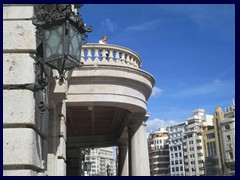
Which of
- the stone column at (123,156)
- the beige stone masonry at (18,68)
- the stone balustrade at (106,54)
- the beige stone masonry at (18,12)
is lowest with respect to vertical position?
the stone column at (123,156)

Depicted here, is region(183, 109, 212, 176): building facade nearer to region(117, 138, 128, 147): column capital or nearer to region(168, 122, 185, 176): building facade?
region(168, 122, 185, 176): building facade

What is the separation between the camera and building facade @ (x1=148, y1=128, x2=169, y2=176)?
105688mm

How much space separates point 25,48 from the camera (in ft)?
11.6

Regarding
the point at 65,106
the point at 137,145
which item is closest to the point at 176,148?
the point at 137,145

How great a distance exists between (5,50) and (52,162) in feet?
8.54

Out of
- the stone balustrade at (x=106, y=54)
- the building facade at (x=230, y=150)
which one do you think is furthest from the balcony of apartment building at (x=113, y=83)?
the building facade at (x=230, y=150)

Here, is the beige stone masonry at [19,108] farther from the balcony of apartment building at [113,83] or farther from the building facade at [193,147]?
the building facade at [193,147]

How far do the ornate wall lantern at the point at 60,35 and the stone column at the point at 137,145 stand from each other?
274 inches

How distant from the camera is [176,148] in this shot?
102 m

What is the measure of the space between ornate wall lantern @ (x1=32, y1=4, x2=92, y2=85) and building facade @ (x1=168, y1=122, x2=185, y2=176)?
93.7 m

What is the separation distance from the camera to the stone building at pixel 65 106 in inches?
131

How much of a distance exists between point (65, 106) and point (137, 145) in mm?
3561

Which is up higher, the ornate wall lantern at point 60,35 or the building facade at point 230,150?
the ornate wall lantern at point 60,35

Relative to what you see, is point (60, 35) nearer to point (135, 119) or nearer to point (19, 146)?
point (19, 146)
